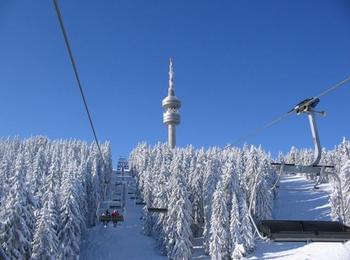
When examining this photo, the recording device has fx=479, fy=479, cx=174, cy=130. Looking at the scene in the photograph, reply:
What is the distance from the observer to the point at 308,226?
1298 cm

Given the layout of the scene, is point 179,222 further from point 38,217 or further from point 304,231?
point 304,231

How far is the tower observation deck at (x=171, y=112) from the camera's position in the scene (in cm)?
14438

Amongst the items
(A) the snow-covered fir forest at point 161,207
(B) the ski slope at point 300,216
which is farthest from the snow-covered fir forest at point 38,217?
(B) the ski slope at point 300,216

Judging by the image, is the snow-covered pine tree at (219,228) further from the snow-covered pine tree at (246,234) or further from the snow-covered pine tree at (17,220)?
the snow-covered pine tree at (17,220)

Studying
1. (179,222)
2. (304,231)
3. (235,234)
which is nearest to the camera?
(304,231)

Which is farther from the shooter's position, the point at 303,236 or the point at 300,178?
the point at 300,178

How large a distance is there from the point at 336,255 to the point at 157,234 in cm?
2623

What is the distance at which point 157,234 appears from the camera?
7344cm

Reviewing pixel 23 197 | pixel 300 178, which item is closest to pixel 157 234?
pixel 23 197

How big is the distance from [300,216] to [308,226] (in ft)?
289

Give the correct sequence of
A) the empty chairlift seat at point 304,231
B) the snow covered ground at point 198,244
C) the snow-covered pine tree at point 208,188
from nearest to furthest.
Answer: the empty chairlift seat at point 304,231 < the snow covered ground at point 198,244 < the snow-covered pine tree at point 208,188

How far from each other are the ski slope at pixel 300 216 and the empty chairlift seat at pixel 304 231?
4.74 m

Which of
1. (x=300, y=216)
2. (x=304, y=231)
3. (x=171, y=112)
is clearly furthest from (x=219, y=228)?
(x=171, y=112)

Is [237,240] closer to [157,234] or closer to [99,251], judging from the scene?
[157,234]
